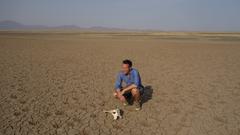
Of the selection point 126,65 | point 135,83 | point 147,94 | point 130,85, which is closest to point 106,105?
point 130,85

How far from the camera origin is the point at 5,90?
21.8 feet

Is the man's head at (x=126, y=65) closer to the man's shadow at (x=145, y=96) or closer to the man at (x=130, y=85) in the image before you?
the man at (x=130, y=85)

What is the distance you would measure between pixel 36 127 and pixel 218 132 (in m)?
3.34

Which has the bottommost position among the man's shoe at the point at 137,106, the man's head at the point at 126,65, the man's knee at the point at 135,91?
the man's shoe at the point at 137,106

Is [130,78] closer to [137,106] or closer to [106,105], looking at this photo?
[137,106]

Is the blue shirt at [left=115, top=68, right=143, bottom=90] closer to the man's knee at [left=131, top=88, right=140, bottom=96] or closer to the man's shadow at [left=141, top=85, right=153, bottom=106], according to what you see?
the man's knee at [left=131, top=88, right=140, bottom=96]

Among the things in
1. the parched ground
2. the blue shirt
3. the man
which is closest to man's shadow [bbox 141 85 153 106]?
the parched ground

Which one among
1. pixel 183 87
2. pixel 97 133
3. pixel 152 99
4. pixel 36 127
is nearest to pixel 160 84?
pixel 183 87

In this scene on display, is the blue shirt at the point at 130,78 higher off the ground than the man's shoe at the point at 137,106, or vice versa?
the blue shirt at the point at 130,78

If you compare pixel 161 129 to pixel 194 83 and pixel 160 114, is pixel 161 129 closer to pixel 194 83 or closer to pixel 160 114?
pixel 160 114

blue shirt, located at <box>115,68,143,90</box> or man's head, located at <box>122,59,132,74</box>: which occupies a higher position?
→ man's head, located at <box>122,59,132,74</box>

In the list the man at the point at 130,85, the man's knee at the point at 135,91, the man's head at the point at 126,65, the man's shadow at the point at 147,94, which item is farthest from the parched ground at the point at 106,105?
the man's head at the point at 126,65

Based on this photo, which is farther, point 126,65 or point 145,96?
point 145,96

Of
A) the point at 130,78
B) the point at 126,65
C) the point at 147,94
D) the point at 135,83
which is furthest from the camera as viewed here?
the point at 147,94
